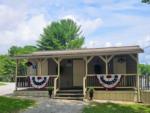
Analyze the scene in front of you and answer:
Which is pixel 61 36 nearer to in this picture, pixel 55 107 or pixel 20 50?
pixel 20 50

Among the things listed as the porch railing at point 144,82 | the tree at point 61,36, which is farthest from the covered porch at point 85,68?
the tree at point 61,36

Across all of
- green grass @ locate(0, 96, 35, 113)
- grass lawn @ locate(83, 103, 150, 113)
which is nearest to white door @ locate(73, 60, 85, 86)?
grass lawn @ locate(83, 103, 150, 113)

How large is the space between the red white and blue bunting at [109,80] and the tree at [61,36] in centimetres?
6525

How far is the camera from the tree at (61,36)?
91.2 metres

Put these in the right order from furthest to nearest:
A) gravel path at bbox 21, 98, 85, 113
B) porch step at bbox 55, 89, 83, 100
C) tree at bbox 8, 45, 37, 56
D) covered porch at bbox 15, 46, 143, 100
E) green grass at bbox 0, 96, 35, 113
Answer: tree at bbox 8, 45, 37, 56 → covered porch at bbox 15, 46, 143, 100 → porch step at bbox 55, 89, 83, 100 → gravel path at bbox 21, 98, 85, 113 → green grass at bbox 0, 96, 35, 113

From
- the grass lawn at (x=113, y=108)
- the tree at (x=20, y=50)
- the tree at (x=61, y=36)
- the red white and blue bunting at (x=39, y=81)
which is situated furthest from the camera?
the tree at (x=61, y=36)

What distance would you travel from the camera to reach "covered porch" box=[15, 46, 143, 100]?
25.2 meters

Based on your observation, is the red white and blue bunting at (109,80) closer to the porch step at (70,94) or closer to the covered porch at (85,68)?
the covered porch at (85,68)

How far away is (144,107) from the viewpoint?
21891 mm

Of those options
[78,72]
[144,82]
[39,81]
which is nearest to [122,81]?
[144,82]

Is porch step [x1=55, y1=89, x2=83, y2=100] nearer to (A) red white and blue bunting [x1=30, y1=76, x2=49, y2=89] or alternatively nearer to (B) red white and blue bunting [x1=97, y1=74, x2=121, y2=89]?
(A) red white and blue bunting [x1=30, y1=76, x2=49, y2=89]

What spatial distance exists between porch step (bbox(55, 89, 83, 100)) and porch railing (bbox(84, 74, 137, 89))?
924 millimetres

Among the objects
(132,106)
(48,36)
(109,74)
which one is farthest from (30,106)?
(48,36)

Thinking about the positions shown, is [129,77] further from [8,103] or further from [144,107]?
[8,103]
